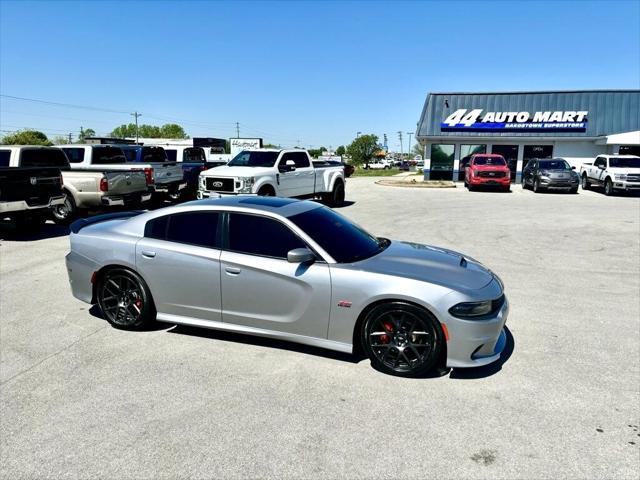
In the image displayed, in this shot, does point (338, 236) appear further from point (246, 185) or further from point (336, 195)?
point (336, 195)

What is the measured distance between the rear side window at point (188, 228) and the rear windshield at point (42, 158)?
26.4 ft

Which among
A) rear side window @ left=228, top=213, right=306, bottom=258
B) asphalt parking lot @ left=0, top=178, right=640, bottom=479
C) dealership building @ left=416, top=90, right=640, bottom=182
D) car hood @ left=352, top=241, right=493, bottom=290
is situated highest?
dealership building @ left=416, top=90, right=640, bottom=182

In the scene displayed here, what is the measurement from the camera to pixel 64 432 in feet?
10.7

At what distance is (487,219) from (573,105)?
2166 centimetres

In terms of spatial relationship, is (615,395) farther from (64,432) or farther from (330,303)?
→ (64,432)

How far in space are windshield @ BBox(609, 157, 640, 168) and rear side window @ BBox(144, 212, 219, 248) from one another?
24.1 metres

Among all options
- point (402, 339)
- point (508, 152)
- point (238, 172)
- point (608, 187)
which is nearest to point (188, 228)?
point (402, 339)

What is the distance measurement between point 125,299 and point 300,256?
7.20 ft

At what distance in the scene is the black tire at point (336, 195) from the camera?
17.0m

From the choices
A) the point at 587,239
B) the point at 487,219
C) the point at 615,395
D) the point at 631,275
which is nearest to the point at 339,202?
the point at 487,219

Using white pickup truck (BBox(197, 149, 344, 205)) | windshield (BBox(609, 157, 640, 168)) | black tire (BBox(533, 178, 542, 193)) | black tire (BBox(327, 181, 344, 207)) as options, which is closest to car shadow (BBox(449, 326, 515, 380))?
white pickup truck (BBox(197, 149, 344, 205))

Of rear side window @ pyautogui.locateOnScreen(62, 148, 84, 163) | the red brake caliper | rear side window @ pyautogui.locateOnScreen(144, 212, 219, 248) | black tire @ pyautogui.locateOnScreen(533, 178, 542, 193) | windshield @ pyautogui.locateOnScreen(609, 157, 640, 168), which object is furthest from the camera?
black tire @ pyautogui.locateOnScreen(533, 178, 542, 193)

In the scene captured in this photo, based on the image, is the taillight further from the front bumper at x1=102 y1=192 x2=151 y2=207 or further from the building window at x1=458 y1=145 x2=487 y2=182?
the building window at x1=458 y1=145 x2=487 y2=182

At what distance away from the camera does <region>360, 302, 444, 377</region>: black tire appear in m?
3.93
